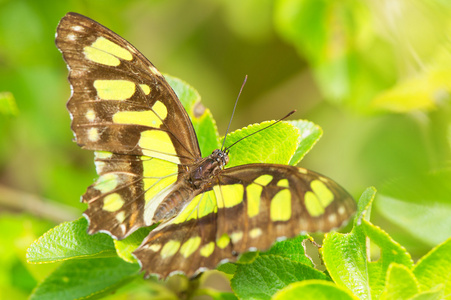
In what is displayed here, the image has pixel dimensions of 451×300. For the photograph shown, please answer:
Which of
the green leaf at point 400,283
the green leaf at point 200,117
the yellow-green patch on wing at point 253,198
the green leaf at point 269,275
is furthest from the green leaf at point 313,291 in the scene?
the green leaf at point 200,117

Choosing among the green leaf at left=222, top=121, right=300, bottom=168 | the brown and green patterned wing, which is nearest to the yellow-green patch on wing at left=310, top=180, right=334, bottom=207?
the brown and green patterned wing

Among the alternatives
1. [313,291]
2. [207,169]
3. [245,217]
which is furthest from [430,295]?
[207,169]

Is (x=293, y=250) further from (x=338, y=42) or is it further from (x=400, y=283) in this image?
(x=338, y=42)

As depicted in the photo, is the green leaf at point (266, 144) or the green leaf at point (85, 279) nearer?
the green leaf at point (266, 144)

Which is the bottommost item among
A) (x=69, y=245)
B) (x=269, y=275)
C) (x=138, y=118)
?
(x=269, y=275)

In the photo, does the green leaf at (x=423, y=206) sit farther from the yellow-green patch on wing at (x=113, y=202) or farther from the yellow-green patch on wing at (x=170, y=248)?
the yellow-green patch on wing at (x=113, y=202)
